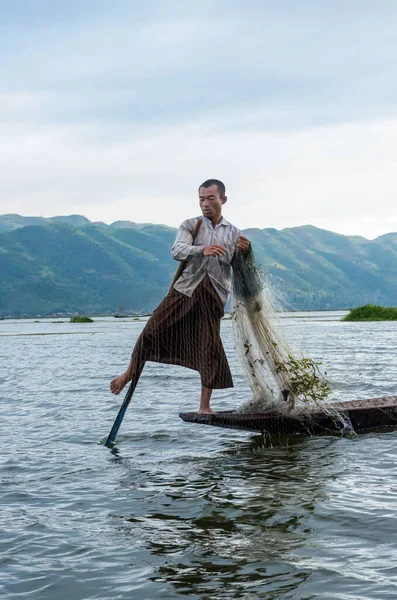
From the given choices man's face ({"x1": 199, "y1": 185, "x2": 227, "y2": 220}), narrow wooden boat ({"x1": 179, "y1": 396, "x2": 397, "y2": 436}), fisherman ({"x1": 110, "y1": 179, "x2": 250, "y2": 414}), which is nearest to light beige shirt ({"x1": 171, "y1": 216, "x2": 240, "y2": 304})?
fisherman ({"x1": 110, "y1": 179, "x2": 250, "y2": 414})

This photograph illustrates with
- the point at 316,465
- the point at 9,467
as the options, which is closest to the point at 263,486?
the point at 316,465

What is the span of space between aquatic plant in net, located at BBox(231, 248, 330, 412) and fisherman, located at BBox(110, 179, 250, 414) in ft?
1.45

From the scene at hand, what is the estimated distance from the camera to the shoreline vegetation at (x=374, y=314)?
69.1 m

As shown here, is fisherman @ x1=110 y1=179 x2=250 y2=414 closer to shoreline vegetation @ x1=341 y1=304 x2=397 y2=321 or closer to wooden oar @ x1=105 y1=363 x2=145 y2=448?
wooden oar @ x1=105 y1=363 x2=145 y2=448

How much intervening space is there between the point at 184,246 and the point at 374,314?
65.5 meters

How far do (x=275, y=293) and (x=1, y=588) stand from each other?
5709mm

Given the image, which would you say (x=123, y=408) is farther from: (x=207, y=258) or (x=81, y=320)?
(x=81, y=320)

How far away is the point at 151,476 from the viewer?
752 cm

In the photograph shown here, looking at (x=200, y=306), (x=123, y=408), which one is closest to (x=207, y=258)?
(x=200, y=306)

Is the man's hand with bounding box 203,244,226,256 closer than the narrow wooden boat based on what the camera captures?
Yes

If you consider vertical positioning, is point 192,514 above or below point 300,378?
below

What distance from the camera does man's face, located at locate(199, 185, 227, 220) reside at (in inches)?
326

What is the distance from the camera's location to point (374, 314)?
7119 centimetres

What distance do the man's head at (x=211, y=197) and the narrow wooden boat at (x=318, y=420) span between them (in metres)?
2.38
